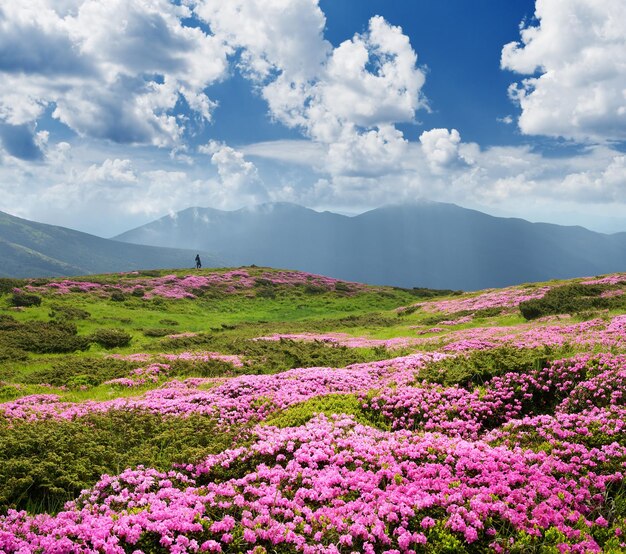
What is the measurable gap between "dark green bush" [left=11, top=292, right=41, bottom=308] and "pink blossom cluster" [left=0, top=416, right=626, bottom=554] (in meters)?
38.9

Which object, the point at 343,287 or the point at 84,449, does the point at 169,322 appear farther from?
the point at 343,287

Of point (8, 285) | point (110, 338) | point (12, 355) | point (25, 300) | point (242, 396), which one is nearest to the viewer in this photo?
point (242, 396)

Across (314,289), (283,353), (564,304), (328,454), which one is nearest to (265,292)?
(314,289)

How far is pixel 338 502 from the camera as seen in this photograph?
7.00 metres

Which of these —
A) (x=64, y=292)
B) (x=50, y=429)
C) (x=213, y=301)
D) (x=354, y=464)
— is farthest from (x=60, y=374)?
(x=213, y=301)

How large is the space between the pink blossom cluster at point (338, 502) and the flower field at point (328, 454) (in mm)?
30

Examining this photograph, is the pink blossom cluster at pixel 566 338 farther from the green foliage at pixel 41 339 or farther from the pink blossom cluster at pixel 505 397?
the green foliage at pixel 41 339

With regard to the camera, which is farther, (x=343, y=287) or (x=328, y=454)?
(x=343, y=287)

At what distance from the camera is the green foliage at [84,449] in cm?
802

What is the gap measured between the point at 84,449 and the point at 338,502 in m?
5.80

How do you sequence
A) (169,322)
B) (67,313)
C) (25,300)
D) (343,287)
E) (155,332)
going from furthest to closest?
1. (343,287)
2. (169,322)
3. (25,300)
4. (67,313)
5. (155,332)

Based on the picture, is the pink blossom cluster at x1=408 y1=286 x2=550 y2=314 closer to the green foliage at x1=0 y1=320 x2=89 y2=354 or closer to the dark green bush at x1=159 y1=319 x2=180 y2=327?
the dark green bush at x1=159 y1=319 x2=180 y2=327

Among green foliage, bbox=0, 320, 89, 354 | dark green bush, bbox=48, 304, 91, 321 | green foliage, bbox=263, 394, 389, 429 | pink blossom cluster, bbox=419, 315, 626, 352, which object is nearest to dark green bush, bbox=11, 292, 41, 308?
dark green bush, bbox=48, 304, 91, 321

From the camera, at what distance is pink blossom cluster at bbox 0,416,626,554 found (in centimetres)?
611
